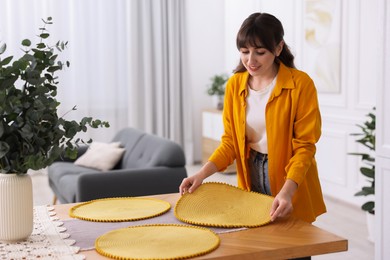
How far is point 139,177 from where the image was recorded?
4.04 m

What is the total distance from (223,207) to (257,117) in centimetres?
38

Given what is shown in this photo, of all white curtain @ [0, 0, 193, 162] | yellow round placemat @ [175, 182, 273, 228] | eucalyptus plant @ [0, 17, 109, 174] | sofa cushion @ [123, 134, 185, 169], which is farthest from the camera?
white curtain @ [0, 0, 193, 162]

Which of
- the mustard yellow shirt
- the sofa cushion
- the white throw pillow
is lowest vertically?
the white throw pillow

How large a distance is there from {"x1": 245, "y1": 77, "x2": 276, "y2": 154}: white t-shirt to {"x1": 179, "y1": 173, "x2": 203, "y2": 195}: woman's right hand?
266 millimetres

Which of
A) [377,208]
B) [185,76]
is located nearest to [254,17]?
[377,208]

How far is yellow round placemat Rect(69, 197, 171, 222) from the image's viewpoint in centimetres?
191

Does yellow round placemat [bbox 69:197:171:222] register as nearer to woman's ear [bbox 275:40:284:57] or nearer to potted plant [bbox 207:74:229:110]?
woman's ear [bbox 275:40:284:57]

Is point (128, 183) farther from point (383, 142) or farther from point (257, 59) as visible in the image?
point (257, 59)

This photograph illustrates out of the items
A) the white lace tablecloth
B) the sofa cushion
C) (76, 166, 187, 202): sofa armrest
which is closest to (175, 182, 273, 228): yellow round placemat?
the white lace tablecloth

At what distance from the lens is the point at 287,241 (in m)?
1.64

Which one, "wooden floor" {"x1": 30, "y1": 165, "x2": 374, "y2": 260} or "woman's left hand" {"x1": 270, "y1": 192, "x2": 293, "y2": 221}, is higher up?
"woman's left hand" {"x1": 270, "y1": 192, "x2": 293, "y2": 221}

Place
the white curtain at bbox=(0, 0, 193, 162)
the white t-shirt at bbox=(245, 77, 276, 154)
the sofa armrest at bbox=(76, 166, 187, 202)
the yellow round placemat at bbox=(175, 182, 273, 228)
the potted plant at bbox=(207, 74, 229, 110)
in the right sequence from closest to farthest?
the yellow round placemat at bbox=(175, 182, 273, 228) < the white t-shirt at bbox=(245, 77, 276, 154) < the sofa armrest at bbox=(76, 166, 187, 202) < the white curtain at bbox=(0, 0, 193, 162) < the potted plant at bbox=(207, 74, 229, 110)

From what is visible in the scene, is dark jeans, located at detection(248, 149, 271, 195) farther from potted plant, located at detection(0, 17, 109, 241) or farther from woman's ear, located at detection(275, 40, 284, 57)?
potted plant, located at detection(0, 17, 109, 241)

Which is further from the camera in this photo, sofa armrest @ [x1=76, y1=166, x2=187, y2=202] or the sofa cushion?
the sofa cushion
